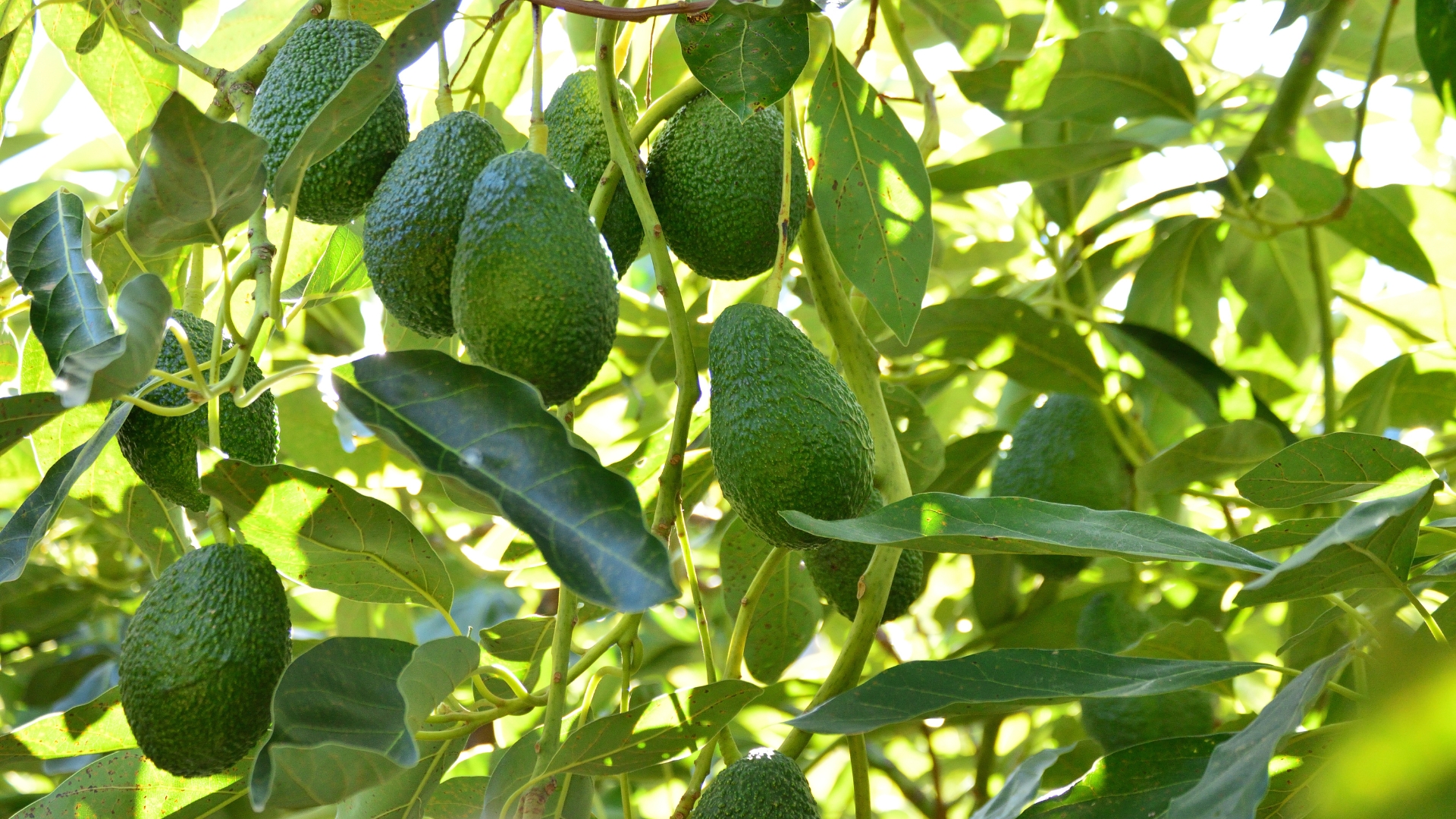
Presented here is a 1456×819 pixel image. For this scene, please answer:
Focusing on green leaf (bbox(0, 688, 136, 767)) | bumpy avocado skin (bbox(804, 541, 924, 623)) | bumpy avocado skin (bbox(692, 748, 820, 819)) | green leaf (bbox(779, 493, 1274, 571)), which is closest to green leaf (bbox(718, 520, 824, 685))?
bumpy avocado skin (bbox(804, 541, 924, 623))

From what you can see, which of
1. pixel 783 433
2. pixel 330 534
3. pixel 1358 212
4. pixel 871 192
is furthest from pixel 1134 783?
pixel 1358 212

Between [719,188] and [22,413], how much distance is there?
1.54ft

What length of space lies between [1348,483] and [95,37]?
1.06 m

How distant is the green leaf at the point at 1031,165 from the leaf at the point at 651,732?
710mm

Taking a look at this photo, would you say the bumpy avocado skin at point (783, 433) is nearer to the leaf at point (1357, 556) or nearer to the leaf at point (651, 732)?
the leaf at point (651, 732)

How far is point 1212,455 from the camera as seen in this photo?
1.13 m

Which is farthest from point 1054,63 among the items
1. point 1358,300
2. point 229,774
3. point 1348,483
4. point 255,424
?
point 229,774

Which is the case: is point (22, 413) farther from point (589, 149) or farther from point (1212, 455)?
point (1212, 455)

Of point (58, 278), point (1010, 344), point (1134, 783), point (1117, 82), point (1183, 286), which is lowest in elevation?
point (1134, 783)

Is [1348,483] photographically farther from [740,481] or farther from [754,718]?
[754,718]

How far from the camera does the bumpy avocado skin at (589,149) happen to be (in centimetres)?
80

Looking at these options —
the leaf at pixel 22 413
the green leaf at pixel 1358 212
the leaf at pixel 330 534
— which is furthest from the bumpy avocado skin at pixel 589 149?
the green leaf at pixel 1358 212

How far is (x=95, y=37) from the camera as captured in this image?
3.16ft

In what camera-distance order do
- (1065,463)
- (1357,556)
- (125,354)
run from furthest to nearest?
1. (1065,463)
2. (1357,556)
3. (125,354)
